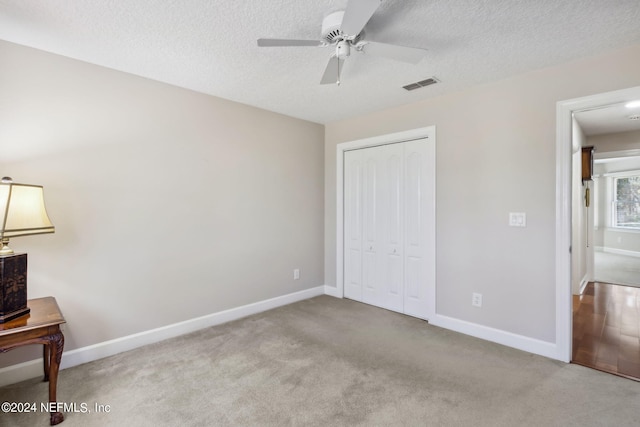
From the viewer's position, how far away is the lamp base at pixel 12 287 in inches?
71.1

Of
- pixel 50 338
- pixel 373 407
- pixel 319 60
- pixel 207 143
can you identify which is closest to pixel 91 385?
pixel 50 338

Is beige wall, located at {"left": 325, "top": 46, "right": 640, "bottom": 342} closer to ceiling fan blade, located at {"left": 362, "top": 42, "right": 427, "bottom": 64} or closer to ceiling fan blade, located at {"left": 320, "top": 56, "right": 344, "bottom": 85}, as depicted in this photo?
ceiling fan blade, located at {"left": 362, "top": 42, "right": 427, "bottom": 64}

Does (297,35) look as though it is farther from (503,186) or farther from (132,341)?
(132,341)

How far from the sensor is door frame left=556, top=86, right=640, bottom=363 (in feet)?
8.33

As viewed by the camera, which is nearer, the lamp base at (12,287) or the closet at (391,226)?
the lamp base at (12,287)

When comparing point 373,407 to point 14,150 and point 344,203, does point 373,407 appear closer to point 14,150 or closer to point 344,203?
point 344,203

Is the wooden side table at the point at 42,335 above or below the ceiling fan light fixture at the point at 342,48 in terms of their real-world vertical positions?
below

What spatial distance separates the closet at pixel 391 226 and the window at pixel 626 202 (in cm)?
752

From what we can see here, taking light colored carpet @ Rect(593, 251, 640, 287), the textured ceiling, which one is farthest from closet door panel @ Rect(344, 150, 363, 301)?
light colored carpet @ Rect(593, 251, 640, 287)

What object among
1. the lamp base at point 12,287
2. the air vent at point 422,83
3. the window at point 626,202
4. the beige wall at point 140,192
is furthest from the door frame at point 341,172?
the window at point 626,202

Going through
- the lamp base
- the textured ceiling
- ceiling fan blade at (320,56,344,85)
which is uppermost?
the textured ceiling

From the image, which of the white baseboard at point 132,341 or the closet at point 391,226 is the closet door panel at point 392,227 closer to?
the closet at point 391,226

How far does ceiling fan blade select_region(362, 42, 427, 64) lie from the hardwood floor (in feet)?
8.82

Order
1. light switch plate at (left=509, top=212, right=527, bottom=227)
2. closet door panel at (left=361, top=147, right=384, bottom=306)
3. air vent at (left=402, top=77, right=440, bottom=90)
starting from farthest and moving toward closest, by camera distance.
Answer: closet door panel at (left=361, top=147, right=384, bottom=306) → air vent at (left=402, top=77, right=440, bottom=90) → light switch plate at (left=509, top=212, right=527, bottom=227)
